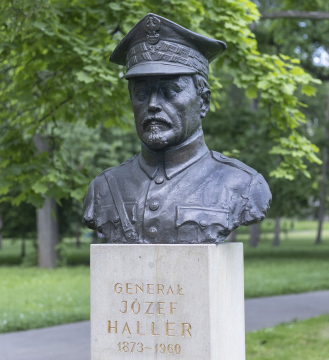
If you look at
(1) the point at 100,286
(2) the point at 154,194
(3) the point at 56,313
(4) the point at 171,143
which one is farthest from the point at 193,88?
(3) the point at 56,313

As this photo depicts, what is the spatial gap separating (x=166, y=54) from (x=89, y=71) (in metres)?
2.94

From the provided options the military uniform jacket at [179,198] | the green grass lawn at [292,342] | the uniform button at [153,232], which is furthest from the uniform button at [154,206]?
the green grass lawn at [292,342]

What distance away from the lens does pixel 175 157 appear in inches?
170

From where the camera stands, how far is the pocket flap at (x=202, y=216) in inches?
158

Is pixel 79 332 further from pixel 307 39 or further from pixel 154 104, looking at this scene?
pixel 307 39

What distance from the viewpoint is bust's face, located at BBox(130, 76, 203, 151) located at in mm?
4102

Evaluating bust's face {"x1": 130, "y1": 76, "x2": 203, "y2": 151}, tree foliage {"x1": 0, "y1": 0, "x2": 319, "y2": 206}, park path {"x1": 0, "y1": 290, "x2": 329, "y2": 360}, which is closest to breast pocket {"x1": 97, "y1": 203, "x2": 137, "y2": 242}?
bust's face {"x1": 130, "y1": 76, "x2": 203, "y2": 151}

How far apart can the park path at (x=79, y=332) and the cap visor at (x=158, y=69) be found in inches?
171

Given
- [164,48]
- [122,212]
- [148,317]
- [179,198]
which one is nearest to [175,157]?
[179,198]

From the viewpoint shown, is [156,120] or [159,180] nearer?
[156,120]

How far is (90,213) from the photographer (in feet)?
14.6

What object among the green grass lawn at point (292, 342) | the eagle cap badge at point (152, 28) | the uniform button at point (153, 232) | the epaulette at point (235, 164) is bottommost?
the green grass lawn at point (292, 342)

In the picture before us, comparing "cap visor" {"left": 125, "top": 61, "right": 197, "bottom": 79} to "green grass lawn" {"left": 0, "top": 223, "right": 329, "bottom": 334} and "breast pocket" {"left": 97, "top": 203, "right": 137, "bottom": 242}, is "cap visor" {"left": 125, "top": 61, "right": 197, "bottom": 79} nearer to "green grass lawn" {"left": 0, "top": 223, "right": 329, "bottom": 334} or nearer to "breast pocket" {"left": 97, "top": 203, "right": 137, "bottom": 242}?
"breast pocket" {"left": 97, "top": 203, "right": 137, "bottom": 242}

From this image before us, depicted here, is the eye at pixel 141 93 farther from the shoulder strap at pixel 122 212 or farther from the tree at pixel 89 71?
the tree at pixel 89 71
